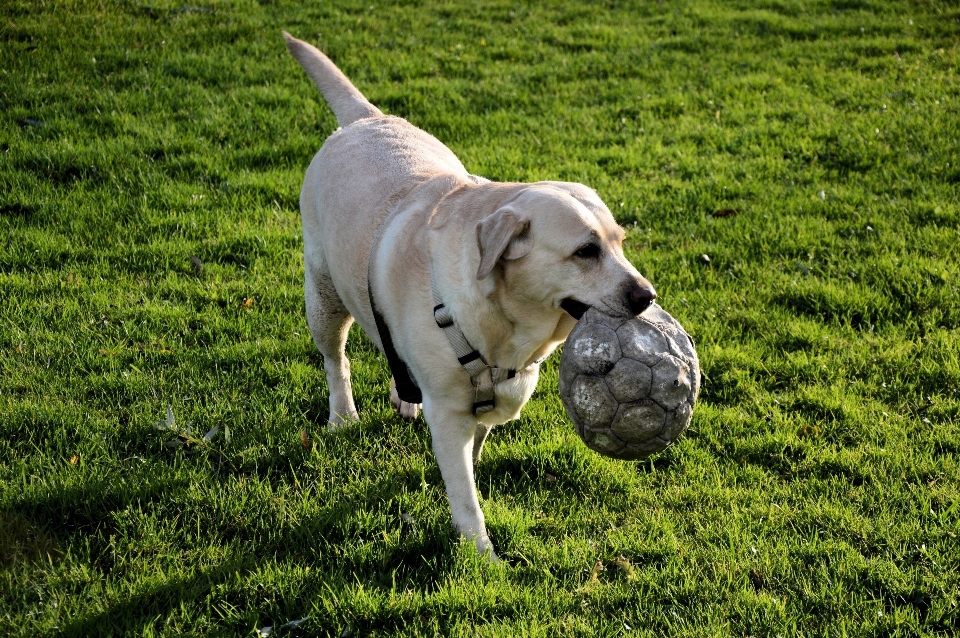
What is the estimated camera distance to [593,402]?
357cm

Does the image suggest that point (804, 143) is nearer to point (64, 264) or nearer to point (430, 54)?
point (430, 54)

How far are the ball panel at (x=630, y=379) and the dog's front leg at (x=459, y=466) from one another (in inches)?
29.4

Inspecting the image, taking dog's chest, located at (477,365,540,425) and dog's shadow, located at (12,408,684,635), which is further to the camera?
dog's chest, located at (477,365,540,425)

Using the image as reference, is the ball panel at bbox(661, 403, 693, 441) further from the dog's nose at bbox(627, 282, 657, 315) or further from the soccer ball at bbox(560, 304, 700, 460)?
the dog's nose at bbox(627, 282, 657, 315)

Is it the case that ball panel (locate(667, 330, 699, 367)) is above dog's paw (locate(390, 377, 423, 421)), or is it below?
above

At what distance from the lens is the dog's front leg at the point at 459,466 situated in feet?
12.7

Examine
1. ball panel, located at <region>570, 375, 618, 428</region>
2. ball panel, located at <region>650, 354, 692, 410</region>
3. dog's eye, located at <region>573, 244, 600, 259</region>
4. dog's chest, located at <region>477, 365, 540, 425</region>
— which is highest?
dog's eye, located at <region>573, 244, 600, 259</region>

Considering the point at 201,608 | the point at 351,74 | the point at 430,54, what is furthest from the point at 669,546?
the point at 430,54

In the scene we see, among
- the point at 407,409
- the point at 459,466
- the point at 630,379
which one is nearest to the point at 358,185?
the point at 407,409

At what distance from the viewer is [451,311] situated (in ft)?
12.0

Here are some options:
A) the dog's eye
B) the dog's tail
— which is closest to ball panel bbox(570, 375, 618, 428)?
the dog's eye

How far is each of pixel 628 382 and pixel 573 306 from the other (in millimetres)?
410

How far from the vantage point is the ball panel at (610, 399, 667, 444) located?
3502mm

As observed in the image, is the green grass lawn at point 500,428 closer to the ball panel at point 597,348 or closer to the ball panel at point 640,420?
the ball panel at point 640,420
